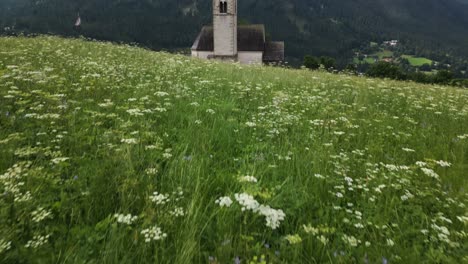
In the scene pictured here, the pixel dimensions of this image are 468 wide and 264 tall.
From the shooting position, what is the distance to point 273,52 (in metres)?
57.2

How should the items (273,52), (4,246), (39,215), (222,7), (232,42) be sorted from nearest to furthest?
(4,246), (39,215), (222,7), (232,42), (273,52)

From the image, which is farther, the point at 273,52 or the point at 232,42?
the point at 273,52

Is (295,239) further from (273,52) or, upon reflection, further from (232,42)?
(273,52)

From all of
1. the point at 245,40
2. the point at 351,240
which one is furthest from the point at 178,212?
the point at 245,40

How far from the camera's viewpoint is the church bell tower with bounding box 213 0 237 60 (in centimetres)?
4866

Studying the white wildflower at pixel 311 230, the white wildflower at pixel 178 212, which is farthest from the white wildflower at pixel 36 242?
the white wildflower at pixel 311 230

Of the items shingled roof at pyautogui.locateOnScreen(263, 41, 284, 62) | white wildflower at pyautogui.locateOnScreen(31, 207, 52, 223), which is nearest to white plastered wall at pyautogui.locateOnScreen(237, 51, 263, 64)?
Result: shingled roof at pyautogui.locateOnScreen(263, 41, 284, 62)

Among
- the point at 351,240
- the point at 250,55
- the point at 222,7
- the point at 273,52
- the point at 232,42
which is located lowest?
the point at 351,240

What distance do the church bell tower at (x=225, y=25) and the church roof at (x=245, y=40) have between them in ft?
18.8

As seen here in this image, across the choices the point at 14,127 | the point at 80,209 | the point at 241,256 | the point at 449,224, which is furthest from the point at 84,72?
the point at 449,224

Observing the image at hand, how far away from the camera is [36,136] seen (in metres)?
3.34

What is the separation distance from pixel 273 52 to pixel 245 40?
712 cm

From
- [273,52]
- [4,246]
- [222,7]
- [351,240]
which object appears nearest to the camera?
[4,246]

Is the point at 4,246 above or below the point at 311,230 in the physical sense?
above
